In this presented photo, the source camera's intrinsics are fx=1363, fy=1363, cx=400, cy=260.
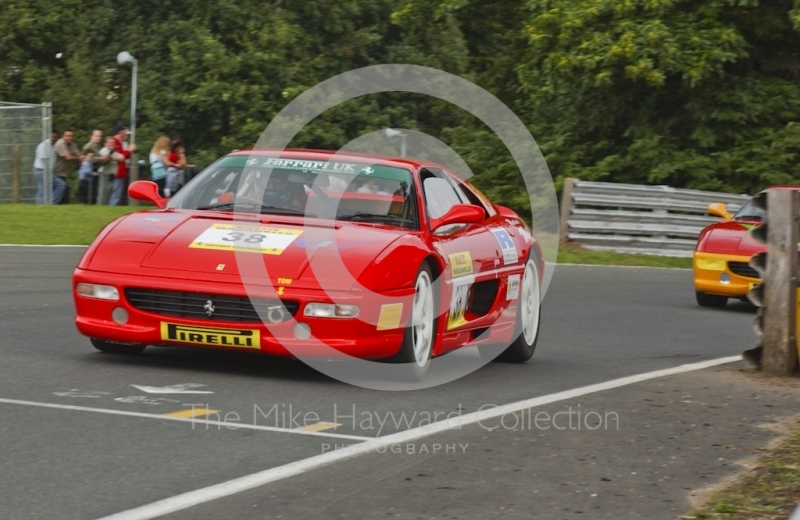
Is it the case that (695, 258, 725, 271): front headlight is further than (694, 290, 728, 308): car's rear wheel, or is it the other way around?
(694, 290, 728, 308): car's rear wheel

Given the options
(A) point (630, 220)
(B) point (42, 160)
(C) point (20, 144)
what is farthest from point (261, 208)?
(C) point (20, 144)

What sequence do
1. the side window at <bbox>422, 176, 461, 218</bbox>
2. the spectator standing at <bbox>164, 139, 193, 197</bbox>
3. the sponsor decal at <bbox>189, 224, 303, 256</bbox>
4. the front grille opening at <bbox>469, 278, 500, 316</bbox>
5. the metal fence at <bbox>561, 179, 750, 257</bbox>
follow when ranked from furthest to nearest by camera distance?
the spectator standing at <bbox>164, 139, 193, 197</bbox> < the metal fence at <bbox>561, 179, 750, 257</bbox> < the front grille opening at <bbox>469, 278, 500, 316</bbox> < the side window at <bbox>422, 176, 461, 218</bbox> < the sponsor decal at <bbox>189, 224, 303, 256</bbox>

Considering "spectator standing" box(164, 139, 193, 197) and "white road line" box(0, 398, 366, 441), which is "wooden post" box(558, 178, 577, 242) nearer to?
"spectator standing" box(164, 139, 193, 197)

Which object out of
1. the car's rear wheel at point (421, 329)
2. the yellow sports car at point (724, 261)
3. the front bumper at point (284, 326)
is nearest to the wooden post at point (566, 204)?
the yellow sports car at point (724, 261)

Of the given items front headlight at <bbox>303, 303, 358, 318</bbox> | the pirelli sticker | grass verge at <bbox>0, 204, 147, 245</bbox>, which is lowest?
grass verge at <bbox>0, 204, 147, 245</bbox>

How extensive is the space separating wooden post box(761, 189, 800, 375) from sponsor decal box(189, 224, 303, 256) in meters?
3.31

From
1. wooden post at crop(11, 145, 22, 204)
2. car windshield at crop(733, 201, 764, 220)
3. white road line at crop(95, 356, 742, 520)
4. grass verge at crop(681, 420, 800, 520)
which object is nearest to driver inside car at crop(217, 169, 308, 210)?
white road line at crop(95, 356, 742, 520)

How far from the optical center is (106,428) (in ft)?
20.5

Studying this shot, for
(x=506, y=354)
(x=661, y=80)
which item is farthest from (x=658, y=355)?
(x=661, y=80)

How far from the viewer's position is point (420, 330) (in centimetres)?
827

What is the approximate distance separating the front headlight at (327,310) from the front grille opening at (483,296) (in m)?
1.51

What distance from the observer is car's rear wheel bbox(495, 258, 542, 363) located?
32.0ft

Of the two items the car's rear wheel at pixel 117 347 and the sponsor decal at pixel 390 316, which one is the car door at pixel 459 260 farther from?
the car's rear wheel at pixel 117 347

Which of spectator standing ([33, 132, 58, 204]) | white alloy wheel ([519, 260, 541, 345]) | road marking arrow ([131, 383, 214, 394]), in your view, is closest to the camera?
road marking arrow ([131, 383, 214, 394])
